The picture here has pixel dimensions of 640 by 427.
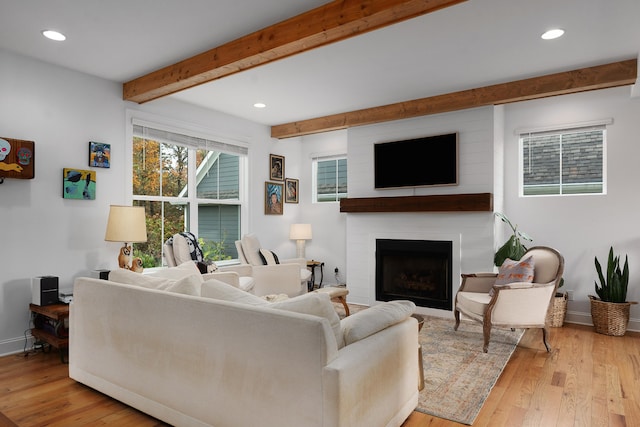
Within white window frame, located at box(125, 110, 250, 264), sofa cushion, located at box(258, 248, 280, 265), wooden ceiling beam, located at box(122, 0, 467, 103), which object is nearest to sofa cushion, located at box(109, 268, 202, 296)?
wooden ceiling beam, located at box(122, 0, 467, 103)

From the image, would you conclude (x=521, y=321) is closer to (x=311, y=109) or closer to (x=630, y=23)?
(x=630, y=23)

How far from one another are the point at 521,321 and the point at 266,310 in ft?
8.82

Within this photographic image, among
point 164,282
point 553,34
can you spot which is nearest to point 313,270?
point 164,282

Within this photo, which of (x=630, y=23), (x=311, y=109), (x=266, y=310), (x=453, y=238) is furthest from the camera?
(x=311, y=109)

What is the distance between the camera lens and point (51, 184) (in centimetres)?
367

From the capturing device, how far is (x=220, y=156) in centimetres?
549

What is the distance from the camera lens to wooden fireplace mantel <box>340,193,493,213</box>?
4441 mm

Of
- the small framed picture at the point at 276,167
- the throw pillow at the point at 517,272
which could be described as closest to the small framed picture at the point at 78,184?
the small framed picture at the point at 276,167

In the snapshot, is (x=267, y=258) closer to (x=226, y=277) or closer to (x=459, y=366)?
(x=226, y=277)

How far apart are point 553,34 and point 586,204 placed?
221cm

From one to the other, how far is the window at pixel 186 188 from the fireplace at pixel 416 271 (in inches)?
83.7

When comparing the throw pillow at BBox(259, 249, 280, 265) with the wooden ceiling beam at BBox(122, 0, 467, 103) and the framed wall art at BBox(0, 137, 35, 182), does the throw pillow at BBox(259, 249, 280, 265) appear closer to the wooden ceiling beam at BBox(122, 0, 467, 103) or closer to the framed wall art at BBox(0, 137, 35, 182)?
the wooden ceiling beam at BBox(122, 0, 467, 103)

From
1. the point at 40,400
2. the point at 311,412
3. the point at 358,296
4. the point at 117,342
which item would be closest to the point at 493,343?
the point at 358,296

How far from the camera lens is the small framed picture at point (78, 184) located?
374 centimetres
